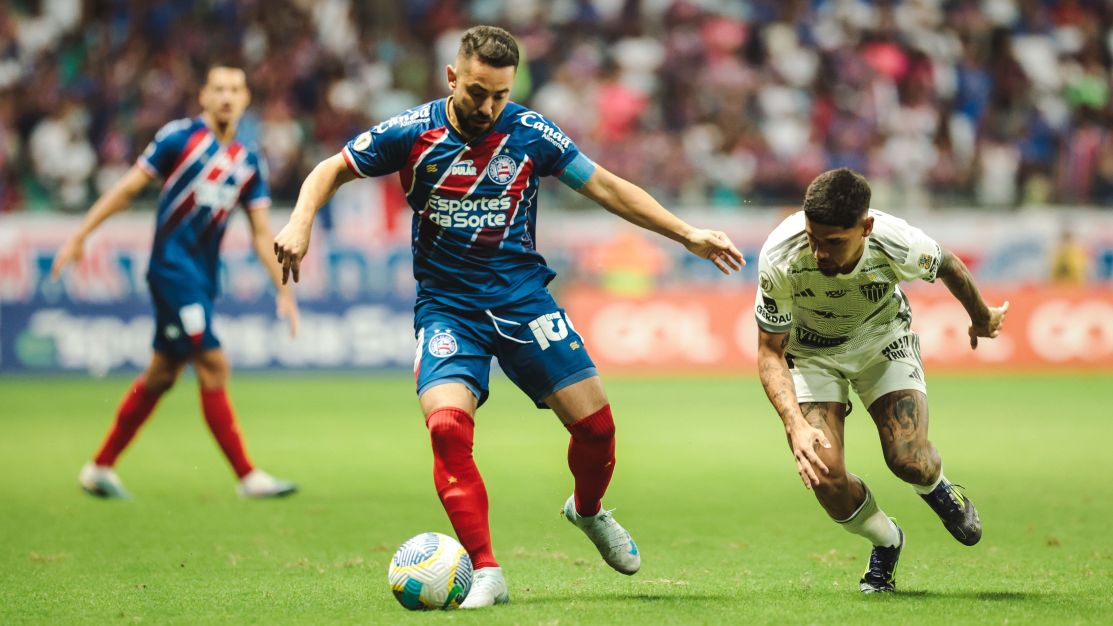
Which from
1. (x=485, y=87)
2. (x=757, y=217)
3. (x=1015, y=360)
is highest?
(x=485, y=87)

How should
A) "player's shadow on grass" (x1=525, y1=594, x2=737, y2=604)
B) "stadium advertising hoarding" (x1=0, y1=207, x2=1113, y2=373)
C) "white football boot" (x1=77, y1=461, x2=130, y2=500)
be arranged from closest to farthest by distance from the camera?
"player's shadow on grass" (x1=525, y1=594, x2=737, y2=604), "white football boot" (x1=77, y1=461, x2=130, y2=500), "stadium advertising hoarding" (x1=0, y1=207, x2=1113, y2=373)

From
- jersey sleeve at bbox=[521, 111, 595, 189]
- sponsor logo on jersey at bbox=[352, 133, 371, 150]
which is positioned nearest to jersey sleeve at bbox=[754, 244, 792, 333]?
jersey sleeve at bbox=[521, 111, 595, 189]

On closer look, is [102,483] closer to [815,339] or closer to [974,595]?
[815,339]

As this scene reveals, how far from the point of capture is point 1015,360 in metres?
18.7

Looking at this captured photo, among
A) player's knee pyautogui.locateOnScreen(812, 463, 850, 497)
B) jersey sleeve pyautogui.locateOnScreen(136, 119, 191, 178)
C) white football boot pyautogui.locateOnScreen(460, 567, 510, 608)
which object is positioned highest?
jersey sleeve pyautogui.locateOnScreen(136, 119, 191, 178)

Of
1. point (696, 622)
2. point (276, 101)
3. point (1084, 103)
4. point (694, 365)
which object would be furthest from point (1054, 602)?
point (1084, 103)

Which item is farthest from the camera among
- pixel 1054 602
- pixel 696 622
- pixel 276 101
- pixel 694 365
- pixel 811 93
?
pixel 811 93

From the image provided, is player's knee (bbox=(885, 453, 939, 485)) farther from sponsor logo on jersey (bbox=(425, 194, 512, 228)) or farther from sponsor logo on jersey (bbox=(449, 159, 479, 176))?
sponsor logo on jersey (bbox=(449, 159, 479, 176))

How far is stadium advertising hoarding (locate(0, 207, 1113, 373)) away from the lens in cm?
1788

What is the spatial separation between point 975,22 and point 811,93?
3368mm

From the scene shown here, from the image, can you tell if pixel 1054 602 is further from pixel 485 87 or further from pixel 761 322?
pixel 485 87

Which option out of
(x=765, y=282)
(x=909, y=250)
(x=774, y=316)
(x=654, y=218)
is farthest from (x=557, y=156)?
(x=909, y=250)

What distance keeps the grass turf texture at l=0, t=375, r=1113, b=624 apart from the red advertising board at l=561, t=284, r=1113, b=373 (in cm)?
299

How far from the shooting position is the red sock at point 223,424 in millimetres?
9359
